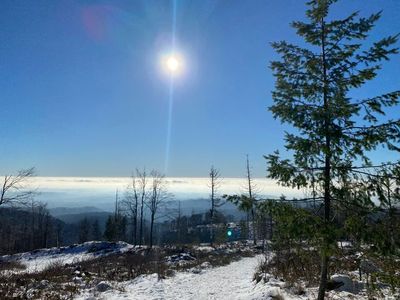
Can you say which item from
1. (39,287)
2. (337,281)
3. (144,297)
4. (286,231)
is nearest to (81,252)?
(39,287)

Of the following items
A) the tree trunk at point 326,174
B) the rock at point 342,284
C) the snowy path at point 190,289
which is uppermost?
the tree trunk at point 326,174

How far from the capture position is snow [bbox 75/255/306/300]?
12.5m

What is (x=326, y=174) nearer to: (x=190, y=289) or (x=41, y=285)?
(x=190, y=289)

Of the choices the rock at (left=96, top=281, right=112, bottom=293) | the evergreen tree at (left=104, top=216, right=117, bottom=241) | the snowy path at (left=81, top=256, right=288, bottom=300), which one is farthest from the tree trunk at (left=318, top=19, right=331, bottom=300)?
the evergreen tree at (left=104, top=216, right=117, bottom=241)

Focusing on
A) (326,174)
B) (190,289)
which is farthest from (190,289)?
(326,174)

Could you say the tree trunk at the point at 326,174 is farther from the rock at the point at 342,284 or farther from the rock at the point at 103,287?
the rock at the point at 103,287

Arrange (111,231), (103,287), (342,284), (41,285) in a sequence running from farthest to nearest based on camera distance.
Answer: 1. (111,231)
2. (41,285)
3. (103,287)
4. (342,284)

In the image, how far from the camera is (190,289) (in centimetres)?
1504

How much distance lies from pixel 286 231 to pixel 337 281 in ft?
19.1

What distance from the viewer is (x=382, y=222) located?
23.1ft

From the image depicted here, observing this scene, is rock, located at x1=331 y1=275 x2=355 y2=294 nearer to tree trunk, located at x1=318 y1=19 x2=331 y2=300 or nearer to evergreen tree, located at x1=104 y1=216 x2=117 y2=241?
tree trunk, located at x1=318 y1=19 x2=331 y2=300

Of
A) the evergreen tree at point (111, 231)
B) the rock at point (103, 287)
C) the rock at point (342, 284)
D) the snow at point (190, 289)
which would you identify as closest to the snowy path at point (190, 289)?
the snow at point (190, 289)

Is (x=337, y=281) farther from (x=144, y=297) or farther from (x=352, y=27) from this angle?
(x=352, y=27)

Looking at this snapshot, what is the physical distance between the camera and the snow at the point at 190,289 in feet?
40.9
